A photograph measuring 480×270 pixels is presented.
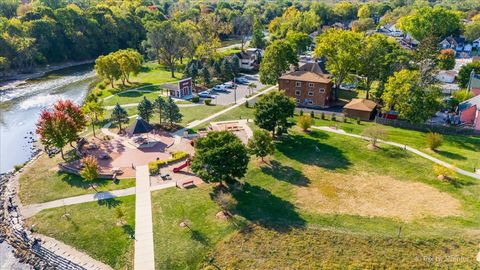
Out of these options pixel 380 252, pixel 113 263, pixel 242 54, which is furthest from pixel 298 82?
pixel 113 263

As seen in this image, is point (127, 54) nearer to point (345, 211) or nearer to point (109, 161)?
point (109, 161)

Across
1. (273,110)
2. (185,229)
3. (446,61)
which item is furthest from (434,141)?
(446,61)

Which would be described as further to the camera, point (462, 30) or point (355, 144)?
point (462, 30)

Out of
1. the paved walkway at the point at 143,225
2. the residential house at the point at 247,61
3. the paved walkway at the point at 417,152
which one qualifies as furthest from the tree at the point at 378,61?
the paved walkway at the point at 143,225

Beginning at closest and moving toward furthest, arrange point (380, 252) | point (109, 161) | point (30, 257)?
point (380, 252)
point (30, 257)
point (109, 161)

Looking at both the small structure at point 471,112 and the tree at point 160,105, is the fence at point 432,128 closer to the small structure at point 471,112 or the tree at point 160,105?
the small structure at point 471,112

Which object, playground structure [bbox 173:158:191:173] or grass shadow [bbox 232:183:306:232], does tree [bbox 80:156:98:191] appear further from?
grass shadow [bbox 232:183:306:232]

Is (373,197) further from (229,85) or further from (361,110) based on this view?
(229,85)

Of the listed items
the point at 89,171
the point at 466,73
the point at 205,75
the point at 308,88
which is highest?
the point at 466,73
